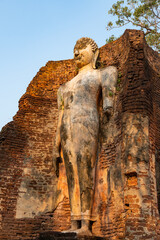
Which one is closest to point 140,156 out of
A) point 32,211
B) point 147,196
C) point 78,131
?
point 147,196

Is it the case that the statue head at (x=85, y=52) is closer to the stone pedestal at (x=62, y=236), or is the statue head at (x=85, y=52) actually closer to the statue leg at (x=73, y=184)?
the statue leg at (x=73, y=184)

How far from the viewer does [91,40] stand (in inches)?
319

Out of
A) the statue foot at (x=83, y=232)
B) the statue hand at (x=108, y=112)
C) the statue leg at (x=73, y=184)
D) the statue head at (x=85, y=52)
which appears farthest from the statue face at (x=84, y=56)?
the statue foot at (x=83, y=232)

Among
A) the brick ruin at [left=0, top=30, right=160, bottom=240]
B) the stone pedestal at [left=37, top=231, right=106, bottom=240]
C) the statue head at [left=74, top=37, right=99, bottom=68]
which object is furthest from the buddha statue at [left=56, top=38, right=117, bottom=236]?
the brick ruin at [left=0, top=30, right=160, bottom=240]

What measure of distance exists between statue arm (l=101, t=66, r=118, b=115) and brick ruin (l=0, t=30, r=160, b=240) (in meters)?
0.18

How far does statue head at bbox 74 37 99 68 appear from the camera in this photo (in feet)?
26.0

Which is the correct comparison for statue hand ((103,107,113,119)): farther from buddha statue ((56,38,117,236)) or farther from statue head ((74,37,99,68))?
statue head ((74,37,99,68))

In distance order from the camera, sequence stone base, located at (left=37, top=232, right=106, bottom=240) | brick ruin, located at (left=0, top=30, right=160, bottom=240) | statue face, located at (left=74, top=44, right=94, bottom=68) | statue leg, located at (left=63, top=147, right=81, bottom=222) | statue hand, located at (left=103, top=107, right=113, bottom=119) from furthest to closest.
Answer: statue face, located at (left=74, top=44, right=94, bottom=68) → statue hand, located at (left=103, top=107, right=113, bottom=119) → statue leg, located at (left=63, top=147, right=81, bottom=222) → brick ruin, located at (left=0, top=30, right=160, bottom=240) → stone base, located at (left=37, top=232, right=106, bottom=240)

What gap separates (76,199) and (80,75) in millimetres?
2809

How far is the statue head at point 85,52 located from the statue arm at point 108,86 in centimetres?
60

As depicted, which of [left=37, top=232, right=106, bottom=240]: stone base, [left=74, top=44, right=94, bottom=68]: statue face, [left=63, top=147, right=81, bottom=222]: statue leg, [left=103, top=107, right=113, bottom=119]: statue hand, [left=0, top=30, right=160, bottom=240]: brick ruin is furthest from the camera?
[left=74, top=44, right=94, bottom=68]: statue face

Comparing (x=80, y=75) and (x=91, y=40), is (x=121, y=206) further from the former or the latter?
(x=91, y=40)

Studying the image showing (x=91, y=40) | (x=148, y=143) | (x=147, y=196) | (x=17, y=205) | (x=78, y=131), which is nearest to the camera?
(x=147, y=196)

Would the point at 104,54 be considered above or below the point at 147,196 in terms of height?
above
